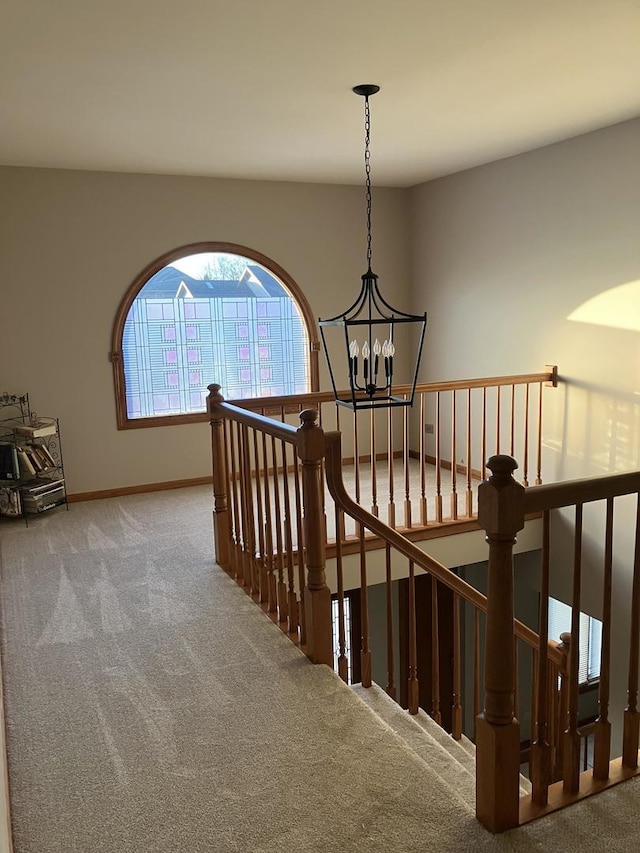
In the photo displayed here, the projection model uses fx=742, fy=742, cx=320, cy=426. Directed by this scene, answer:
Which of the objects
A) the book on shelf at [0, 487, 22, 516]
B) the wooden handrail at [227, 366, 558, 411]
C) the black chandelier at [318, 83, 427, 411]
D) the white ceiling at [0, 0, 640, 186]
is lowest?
the book on shelf at [0, 487, 22, 516]

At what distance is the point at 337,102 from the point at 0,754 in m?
3.33

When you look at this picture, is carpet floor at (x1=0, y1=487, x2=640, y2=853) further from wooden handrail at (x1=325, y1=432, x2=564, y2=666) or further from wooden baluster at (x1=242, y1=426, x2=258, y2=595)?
wooden handrail at (x1=325, y1=432, x2=564, y2=666)

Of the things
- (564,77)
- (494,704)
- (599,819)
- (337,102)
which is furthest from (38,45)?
(599,819)

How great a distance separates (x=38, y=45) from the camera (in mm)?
2975

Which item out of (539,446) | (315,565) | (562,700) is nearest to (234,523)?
(315,565)

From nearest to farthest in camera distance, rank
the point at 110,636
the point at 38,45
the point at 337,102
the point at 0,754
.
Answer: the point at 0,754 → the point at 38,45 → the point at 110,636 → the point at 337,102

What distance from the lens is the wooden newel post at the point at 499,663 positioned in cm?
185

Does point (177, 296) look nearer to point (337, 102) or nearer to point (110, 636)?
point (337, 102)

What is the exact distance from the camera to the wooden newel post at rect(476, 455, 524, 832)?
1.85m

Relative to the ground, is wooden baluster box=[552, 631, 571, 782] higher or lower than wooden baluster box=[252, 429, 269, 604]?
lower

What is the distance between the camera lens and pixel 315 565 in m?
3.09

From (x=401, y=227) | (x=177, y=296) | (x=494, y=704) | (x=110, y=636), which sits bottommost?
(x=110, y=636)

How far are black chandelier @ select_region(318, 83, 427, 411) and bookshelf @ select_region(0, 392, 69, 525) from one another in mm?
2169

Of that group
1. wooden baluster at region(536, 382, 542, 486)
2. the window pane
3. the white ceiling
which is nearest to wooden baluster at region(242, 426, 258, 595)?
the white ceiling
